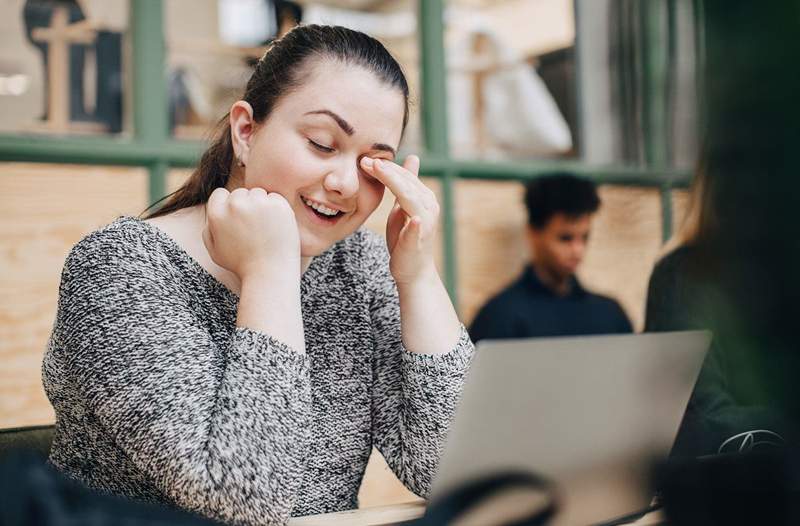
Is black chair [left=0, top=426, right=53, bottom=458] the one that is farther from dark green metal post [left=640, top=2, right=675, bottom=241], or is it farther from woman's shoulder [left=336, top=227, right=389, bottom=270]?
dark green metal post [left=640, top=2, right=675, bottom=241]

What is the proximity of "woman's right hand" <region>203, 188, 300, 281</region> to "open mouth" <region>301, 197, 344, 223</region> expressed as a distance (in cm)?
12

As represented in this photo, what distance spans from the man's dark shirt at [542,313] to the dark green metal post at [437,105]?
0.50ft

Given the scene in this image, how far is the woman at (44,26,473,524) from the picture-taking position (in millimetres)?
969

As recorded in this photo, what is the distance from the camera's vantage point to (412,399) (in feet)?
4.14

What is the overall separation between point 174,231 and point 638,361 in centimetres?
70

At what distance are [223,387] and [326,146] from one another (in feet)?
1.31

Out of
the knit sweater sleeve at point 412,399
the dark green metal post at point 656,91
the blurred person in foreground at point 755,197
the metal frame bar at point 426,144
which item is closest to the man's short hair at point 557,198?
the metal frame bar at point 426,144

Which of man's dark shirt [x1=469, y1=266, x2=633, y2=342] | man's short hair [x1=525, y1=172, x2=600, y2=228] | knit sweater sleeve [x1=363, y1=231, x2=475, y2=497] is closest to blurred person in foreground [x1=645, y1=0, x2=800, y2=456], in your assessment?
knit sweater sleeve [x1=363, y1=231, x2=475, y2=497]

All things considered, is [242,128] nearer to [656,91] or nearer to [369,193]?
[369,193]

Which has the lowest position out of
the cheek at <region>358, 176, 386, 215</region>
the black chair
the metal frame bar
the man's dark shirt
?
the black chair

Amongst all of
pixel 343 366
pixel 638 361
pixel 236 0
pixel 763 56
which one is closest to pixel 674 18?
pixel 236 0

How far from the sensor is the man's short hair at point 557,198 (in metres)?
3.18

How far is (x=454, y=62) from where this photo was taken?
3334mm

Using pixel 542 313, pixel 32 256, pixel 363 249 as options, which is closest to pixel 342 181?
pixel 363 249
